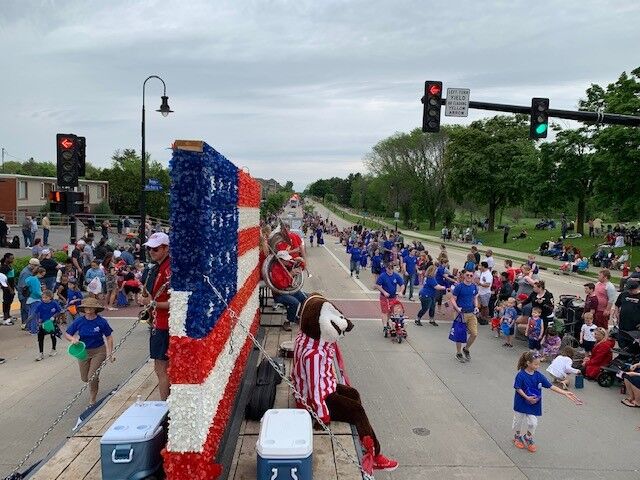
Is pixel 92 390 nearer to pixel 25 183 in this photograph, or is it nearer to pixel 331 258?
pixel 331 258

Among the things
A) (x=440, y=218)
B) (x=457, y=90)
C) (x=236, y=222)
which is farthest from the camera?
(x=440, y=218)

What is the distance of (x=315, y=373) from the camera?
580 centimetres

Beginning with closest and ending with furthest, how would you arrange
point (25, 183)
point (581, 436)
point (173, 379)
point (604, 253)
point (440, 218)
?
point (173, 379) → point (581, 436) → point (604, 253) → point (25, 183) → point (440, 218)

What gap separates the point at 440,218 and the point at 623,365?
210ft

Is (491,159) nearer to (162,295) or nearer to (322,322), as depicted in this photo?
(322,322)

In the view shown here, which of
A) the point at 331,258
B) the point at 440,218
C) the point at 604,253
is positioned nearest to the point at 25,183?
the point at 331,258

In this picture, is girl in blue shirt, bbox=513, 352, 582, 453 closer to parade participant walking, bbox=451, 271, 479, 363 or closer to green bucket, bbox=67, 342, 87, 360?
parade participant walking, bbox=451, 271, 479, 363

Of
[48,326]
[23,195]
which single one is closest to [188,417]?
[48,326]

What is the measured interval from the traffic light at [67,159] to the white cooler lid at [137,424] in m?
9.36

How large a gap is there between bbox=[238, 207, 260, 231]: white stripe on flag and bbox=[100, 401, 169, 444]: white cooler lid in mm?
2650

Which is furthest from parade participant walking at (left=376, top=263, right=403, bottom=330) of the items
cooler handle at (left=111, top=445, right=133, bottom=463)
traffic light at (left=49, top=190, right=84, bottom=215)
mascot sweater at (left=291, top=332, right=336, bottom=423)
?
cooler handle at (left=111, top=445, right=133, bottom=463)

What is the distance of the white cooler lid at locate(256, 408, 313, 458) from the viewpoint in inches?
167

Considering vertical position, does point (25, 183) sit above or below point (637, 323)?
above

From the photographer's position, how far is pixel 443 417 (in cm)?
786
